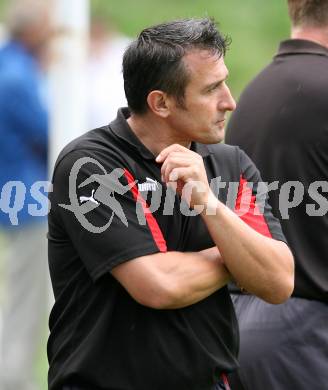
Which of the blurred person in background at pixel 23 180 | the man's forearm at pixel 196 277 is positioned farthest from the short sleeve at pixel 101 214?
the blurred person in background at pixel 23 180

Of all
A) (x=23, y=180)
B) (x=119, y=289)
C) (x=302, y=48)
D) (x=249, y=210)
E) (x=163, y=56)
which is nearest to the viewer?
(x=119, y=289)

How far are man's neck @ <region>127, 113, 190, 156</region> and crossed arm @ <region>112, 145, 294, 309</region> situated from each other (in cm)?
20

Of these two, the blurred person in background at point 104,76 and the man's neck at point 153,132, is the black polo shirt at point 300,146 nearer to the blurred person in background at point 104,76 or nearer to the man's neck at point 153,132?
the man's neck at point 153,132

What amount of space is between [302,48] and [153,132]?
3.26ft

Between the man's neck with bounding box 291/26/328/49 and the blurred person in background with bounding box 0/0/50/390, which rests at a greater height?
the man's neck with bounding box 291/26/328/49

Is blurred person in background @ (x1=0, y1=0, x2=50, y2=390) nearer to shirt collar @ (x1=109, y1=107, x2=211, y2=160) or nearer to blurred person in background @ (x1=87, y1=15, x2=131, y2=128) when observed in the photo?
blurred person in background @ (x1=87, y1=15, x2=131, y2=128)

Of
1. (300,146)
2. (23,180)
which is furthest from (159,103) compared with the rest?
(23,180)

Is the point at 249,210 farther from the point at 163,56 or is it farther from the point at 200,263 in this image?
the point at 163,56

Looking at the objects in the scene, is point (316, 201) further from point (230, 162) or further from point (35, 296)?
point (35, 296)

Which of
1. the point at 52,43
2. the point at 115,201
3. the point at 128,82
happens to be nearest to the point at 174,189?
the point at 115,201

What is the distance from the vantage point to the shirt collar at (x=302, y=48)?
4918 mm

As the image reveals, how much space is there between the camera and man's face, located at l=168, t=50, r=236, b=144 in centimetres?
422

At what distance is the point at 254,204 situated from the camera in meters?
4.35

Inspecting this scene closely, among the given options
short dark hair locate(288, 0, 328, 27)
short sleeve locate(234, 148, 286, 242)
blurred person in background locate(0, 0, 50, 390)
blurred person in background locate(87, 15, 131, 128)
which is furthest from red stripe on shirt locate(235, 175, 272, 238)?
blurred person in background locate(87, 15, 131, 128)
